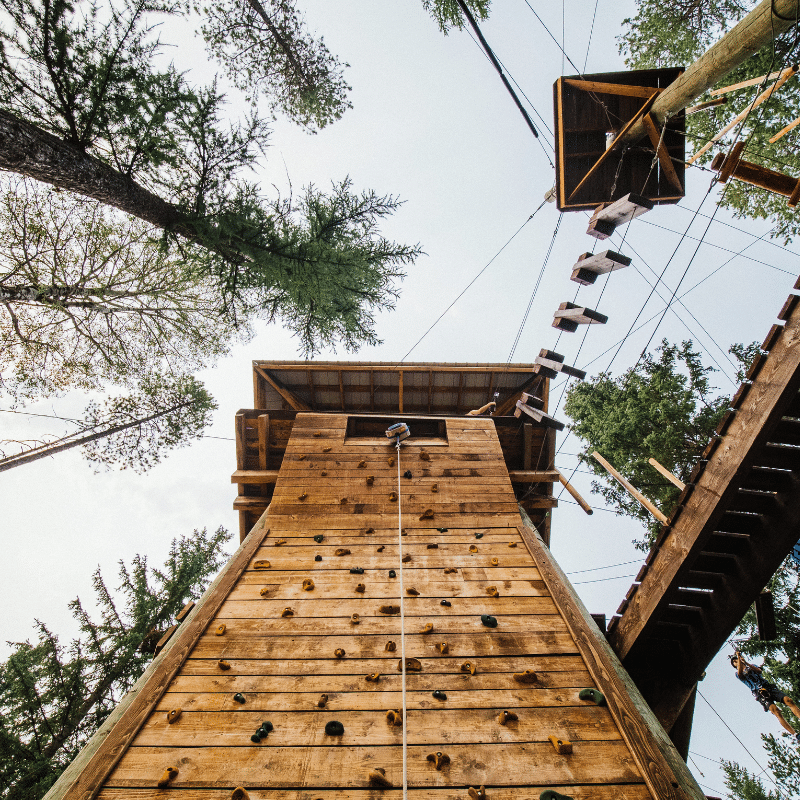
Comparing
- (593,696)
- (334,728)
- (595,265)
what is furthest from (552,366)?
(334,728)

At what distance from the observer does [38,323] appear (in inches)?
283

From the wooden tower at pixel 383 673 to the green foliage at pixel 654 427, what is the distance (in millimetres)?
7334

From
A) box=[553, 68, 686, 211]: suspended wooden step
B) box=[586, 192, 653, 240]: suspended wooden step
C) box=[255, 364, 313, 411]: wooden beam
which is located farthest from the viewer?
box=[255, 364, 313, 411]: wooden beam

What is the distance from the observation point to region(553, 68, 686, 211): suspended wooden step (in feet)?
18.6

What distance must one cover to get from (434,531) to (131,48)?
6.82m

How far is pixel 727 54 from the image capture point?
442cm

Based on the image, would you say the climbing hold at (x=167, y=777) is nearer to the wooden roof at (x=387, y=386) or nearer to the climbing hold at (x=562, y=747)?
the climbing hold at (x=562, y=747)

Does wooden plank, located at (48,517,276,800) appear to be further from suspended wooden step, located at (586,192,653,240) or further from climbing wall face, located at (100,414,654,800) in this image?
suspended wooden step, located at (586,192,653,240)

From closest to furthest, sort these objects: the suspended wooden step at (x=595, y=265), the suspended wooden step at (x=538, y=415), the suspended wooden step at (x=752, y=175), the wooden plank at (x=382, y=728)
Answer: the wooden plank at (x=382, y=728)
the suspended wooden step at (x=752, y=175)
the suspended wooden step at (x=595, y=265)
the suspended wooden step at (x=538, y=415)

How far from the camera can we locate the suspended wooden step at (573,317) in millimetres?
5195

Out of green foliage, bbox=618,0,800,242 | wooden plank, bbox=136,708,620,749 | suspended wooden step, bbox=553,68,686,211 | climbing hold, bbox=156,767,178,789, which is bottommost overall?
climbing hold, bbox=156,767,178,789

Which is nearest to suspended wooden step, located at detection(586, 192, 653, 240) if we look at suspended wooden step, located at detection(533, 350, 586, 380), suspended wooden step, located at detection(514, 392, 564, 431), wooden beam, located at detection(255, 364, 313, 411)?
suspended wooden step, located at detection(533, 350, 586, 380)

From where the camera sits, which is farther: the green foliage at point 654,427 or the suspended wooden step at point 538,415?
the green foliage at point 654,427

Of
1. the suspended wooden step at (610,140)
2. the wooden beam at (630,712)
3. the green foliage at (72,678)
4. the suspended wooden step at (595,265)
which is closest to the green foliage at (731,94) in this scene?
the suspended wooden step at (610,140)
